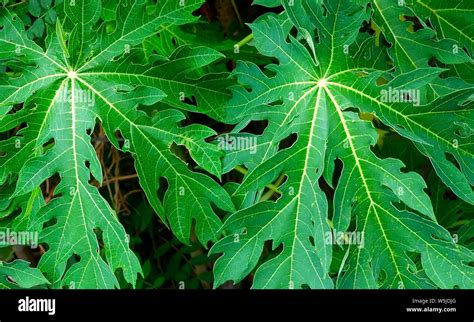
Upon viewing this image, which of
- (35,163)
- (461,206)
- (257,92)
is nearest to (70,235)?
(35,163)

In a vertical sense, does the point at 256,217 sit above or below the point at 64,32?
below

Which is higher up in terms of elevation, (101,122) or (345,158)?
(101,122)

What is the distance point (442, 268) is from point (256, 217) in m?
0.42

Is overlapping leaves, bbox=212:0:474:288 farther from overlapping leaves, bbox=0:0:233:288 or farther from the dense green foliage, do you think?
overlapping leaves, bbox=0:0:233:288

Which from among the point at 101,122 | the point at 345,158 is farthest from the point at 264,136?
the point at 101,122

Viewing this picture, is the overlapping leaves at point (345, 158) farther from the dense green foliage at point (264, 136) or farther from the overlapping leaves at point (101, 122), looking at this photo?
the overlapping leaves at point (101, 122)

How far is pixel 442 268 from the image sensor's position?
1437 millimetres

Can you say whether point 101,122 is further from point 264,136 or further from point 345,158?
point 345,158

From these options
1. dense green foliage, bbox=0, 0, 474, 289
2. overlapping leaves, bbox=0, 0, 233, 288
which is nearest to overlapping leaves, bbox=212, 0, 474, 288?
dense green foliage, bbox=0, 0, 474, 289

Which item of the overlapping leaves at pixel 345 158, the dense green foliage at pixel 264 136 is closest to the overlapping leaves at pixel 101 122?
the dense green foliage at pixel 264 136
